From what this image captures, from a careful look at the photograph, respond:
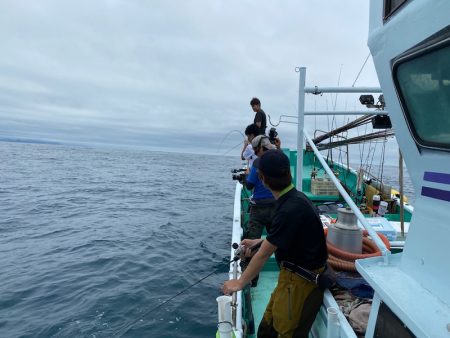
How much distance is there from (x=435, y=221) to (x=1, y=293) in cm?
819

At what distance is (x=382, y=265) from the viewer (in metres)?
2.14

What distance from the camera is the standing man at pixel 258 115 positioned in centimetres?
768

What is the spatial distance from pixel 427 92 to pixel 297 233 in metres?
1.36

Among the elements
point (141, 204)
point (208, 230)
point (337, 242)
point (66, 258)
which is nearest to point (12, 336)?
point (66, 258)

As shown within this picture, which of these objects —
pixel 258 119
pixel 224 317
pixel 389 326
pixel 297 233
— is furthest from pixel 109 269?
pixel 389 326

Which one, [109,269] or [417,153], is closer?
[417,153]

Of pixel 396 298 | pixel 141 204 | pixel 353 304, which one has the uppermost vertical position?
pixel 396 298

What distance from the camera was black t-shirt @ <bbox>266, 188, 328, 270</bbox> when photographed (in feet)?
8.30

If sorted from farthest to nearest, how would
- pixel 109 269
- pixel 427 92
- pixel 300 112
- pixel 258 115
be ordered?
1. pixel 109 269
2. pixel 258 115
3. pixel 300 112
4. pixel 427 92

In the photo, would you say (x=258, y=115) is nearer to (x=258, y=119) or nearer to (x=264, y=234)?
(x=258, y=119)

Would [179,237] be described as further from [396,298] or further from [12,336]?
[396,298]

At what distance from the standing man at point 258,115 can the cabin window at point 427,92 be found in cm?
578

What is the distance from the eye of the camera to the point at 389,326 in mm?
1885

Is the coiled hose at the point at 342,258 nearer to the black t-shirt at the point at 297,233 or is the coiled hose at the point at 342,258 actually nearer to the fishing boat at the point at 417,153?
the black t-shirt at the point at 297,233
